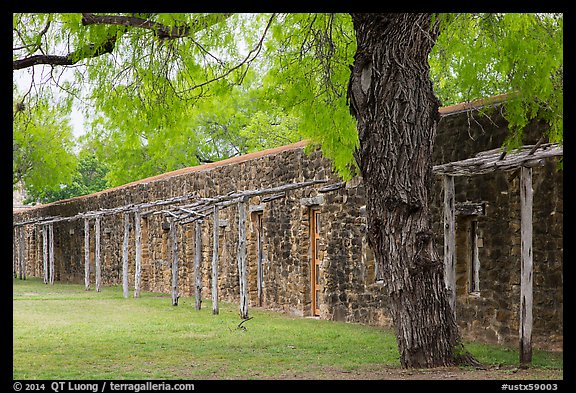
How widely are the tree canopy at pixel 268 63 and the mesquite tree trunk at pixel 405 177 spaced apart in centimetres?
56

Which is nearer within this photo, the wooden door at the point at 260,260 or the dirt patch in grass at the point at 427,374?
the dirt patch in grass at the point at 427,374

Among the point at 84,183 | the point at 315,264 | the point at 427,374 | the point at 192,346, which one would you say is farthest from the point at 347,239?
the point at 84,183

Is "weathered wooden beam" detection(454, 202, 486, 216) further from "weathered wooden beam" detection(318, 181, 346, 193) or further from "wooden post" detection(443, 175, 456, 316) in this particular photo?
"weathered wooden beam" detection(318, 181, 346, 193)

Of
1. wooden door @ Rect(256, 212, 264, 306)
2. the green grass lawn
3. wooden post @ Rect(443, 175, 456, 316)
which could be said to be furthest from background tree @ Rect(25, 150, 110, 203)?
wooden post @ Rect(443, 175, 456, 316)

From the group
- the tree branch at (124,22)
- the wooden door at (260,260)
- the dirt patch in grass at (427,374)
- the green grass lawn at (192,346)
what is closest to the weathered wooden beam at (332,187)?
the green grass lawn at (192,346)

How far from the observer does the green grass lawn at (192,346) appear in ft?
35.8

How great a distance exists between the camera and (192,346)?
1348 centimetres

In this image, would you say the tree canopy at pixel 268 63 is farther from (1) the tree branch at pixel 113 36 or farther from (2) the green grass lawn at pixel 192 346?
(2) the green grass lawn at pixel 192 346

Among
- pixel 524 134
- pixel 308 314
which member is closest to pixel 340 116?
pixel 524 134

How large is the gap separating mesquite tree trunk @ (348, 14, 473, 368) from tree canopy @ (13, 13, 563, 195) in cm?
56

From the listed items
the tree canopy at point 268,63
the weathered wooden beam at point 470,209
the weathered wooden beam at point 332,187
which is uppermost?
the tree canopy at point 268,63

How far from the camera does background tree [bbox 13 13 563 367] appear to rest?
1070 cm

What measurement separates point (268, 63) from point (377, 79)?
324 centimetres
